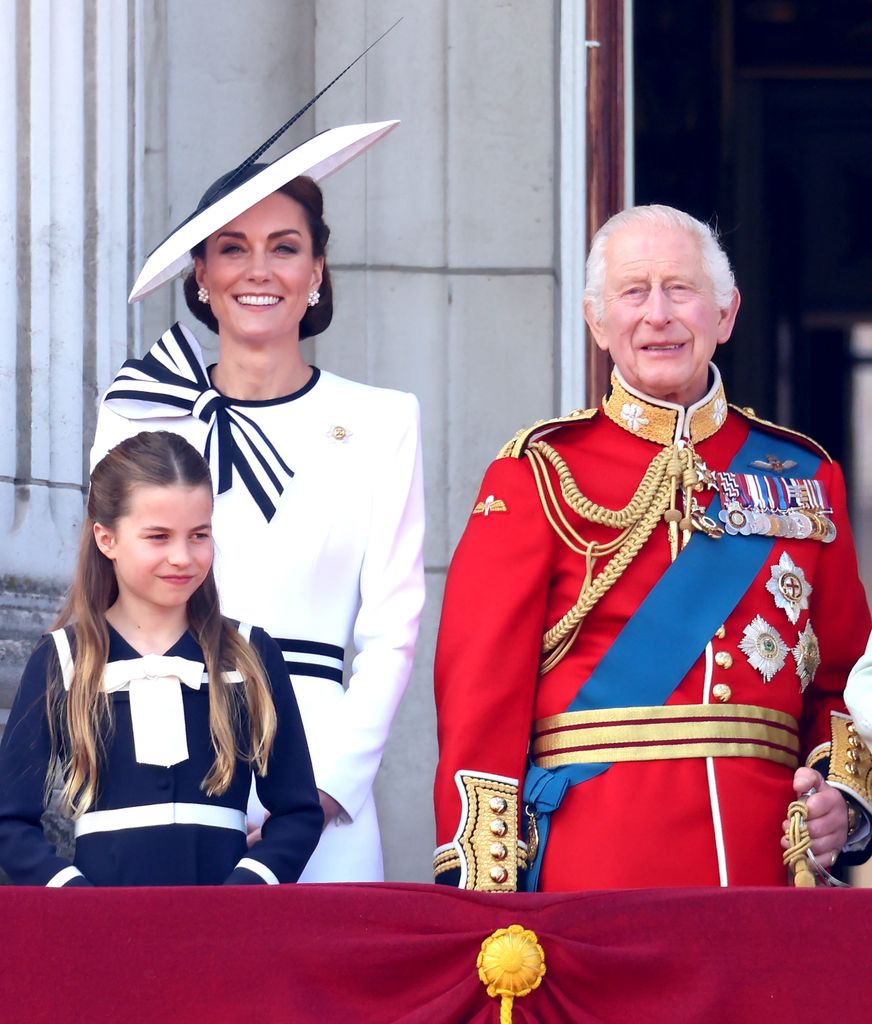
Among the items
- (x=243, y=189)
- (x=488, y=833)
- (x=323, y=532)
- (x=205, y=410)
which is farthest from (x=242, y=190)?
(x=488, y=833)

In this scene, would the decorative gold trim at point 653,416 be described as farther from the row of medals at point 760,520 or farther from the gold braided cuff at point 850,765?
the gold braided cuff at point 850,765

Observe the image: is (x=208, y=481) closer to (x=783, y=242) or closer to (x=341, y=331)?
(x=341, y=331)

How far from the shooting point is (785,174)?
25.2ft

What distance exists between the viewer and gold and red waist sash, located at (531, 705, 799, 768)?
3.31 meters

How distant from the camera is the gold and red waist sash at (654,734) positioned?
3.31 m

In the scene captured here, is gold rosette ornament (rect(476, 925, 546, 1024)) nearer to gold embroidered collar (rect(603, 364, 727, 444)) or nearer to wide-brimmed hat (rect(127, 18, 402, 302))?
gold embroidered collar (rect(603, 364, 727, 444))

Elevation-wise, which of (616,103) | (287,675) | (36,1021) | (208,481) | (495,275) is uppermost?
(616,103)

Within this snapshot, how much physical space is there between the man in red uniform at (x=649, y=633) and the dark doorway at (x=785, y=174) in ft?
12.1

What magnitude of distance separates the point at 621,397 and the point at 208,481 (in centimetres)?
69

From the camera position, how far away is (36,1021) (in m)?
2.68

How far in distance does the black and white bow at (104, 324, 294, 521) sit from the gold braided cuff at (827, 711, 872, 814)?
90 cm

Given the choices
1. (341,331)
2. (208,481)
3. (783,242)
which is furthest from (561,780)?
(783,242)

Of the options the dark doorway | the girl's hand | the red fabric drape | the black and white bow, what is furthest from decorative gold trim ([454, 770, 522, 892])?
the dark doorway

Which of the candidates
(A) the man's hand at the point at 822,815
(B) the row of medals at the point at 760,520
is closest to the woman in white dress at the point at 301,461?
(B) the row of medals at the point at 760,520
